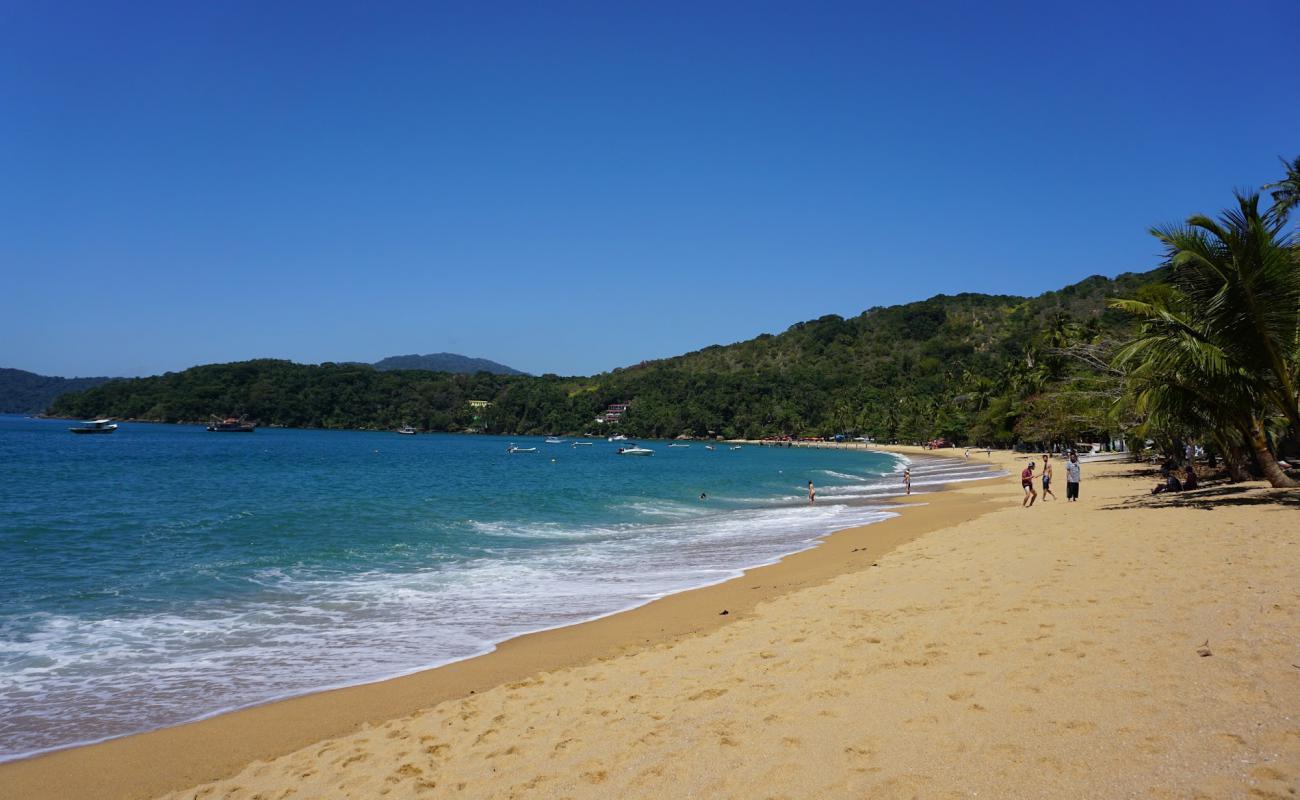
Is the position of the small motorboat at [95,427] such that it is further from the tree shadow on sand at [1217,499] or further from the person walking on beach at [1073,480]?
the tree shadow on sand at [1217,499]

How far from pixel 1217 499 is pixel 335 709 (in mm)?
17983

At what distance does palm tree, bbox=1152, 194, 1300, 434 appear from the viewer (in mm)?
13781

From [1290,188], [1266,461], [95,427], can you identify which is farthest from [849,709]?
[95,427]

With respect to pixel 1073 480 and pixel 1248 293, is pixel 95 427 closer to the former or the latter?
pixel 1073 480

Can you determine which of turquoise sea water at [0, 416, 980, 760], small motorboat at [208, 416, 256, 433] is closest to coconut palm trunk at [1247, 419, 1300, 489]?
turquoise sea water at [0, 416, 980, 760]

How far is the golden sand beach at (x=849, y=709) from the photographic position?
4.34m

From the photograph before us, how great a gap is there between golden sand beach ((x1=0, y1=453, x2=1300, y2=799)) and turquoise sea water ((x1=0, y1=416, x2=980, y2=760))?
3.97 feet

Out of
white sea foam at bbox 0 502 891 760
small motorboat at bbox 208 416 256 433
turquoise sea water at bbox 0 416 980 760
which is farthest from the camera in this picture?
small motorboat at bbox 208 416 256 433

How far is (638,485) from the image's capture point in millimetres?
43469

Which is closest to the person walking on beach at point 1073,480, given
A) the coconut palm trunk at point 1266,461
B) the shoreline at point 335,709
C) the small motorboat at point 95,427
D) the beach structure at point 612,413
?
the coconut palm trunk at point 1266,461

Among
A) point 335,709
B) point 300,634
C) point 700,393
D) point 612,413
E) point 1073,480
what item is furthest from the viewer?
point 612,413

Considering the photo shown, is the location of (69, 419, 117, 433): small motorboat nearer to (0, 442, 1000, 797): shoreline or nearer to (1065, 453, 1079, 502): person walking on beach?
→ (1065, 453, 1079, 502): person walking on beach

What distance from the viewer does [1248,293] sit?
13.9 metres

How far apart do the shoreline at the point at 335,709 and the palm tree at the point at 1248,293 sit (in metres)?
8.91
